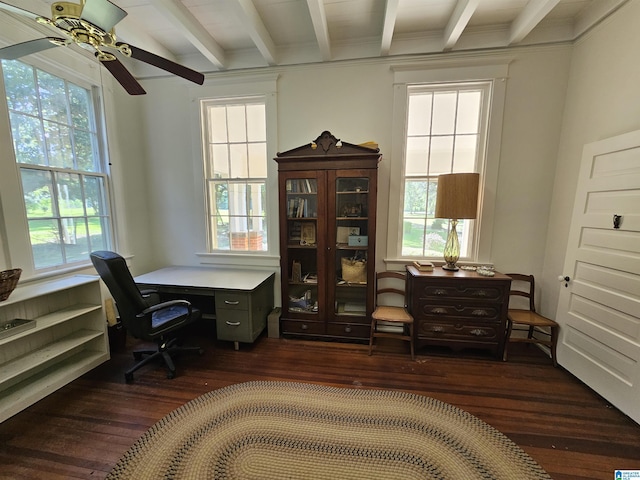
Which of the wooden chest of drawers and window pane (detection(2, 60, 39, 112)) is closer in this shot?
window pane (detection(2, 60, 39, 112))

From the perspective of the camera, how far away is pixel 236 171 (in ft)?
9.75

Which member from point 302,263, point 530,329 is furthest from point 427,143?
point 530,329

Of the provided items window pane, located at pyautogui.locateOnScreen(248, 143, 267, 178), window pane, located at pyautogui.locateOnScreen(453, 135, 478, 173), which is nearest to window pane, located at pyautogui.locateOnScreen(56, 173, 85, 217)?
window pane, located at pyautogui.locateOnScreen(248, 143, 267, 178)

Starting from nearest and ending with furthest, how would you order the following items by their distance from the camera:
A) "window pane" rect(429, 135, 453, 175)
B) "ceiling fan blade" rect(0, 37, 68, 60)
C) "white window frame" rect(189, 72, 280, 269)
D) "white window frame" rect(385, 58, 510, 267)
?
"ceiling fan blade" rect(0, 37, 68, 60)
"white window frame" rect(385, 58, 510, 267)
"window pane" rect(429, 135, 453, 175)
"white window frame" rect(189, 72, 280, 269)

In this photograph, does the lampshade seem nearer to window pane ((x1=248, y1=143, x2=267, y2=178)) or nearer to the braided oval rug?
the braided oval rug

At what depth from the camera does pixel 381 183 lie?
267 cm

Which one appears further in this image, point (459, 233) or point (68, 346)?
point (459, 233)

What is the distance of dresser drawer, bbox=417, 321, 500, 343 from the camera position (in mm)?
2332

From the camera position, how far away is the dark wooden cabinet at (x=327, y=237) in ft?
7.89

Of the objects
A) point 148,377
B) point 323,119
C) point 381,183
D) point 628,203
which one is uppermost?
point 323,119

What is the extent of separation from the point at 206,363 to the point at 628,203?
11.6 ft

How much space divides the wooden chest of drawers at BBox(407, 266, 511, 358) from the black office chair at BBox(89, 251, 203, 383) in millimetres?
2124

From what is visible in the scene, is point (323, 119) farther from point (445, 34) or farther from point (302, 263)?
point (302, 263)

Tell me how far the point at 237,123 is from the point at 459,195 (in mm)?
2512
